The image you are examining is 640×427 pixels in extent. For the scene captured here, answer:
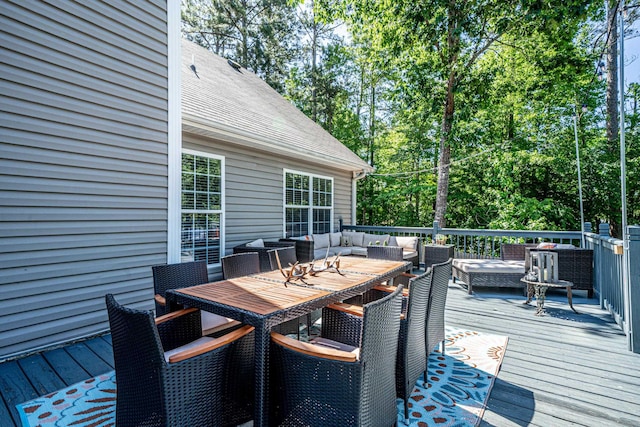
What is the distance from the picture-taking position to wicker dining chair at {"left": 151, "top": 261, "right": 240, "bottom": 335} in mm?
2494

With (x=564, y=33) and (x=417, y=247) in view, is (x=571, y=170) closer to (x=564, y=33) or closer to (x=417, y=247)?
(x=564, y=33)

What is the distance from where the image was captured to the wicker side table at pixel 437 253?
21.0ft

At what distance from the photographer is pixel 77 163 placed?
123 inches

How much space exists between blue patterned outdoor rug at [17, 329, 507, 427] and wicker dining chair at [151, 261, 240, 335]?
2.16 feet

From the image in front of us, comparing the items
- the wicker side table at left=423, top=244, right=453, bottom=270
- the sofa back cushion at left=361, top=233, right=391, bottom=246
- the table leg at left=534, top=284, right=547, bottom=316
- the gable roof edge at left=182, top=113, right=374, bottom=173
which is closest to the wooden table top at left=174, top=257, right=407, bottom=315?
the table leg at left=534, top=284, right=547, bottom=316

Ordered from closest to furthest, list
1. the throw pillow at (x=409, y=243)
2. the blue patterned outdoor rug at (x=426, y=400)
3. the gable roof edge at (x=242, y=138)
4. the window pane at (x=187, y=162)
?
the blue patterned outdoor rug at (x=426, y=400) < the gable roof edge at (x=242, y=138) < the window pane at (x=187, y=162) < the throw pillow at (x=409, y=243)

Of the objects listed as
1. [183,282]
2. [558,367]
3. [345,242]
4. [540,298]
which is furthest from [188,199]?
[540,298]

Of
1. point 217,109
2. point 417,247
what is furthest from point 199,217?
point 417,247

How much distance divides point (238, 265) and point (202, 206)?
2.14m

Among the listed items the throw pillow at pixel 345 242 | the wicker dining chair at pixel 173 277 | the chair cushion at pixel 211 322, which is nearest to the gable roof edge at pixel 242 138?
the throw pillow at pixel 345 242

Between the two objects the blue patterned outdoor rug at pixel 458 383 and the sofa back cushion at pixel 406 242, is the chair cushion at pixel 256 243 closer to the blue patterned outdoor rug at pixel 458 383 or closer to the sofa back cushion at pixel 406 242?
the sofa back cushion at pixel 406 242

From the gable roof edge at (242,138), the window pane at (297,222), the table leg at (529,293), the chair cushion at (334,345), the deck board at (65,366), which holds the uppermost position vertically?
the gable roof edge at (242,138)

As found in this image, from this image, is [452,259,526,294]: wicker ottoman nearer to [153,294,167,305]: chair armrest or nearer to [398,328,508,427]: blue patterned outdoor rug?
[398,328,508,427]: blue patterned outdoor rug

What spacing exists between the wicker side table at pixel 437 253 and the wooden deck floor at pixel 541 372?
94.3 inches
